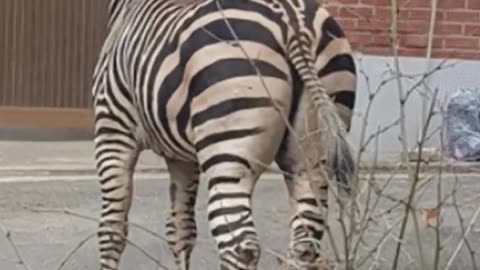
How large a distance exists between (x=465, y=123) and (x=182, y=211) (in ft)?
17.4

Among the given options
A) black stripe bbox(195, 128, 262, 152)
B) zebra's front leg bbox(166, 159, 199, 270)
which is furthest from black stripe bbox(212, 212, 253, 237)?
zebra's front leg bbox(166, 159, 199, 270)

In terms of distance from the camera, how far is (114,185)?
674cm

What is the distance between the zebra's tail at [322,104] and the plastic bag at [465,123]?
6.01 m

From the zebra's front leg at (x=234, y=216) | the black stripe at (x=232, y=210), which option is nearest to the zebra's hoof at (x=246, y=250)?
the zebra's front leg at (x=234, y=216)

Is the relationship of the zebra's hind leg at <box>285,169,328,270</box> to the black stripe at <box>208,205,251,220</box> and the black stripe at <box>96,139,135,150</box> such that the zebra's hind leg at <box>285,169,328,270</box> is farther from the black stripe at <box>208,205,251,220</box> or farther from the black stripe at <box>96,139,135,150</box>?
the black stripe at <box>96,139,135,150</box>

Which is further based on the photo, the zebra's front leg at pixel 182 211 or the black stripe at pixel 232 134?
the zebra's front leg at pixel 182 211

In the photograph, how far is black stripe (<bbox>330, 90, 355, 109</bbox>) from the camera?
19.4 ft

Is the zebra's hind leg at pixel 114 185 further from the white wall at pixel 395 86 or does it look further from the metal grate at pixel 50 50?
the metal grate at pixel 50 50

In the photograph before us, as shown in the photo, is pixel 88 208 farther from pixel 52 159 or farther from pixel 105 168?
pixel 105 168

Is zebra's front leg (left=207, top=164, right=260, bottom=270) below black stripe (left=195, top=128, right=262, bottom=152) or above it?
below

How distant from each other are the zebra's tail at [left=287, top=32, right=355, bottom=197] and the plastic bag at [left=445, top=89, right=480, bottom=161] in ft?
19.7

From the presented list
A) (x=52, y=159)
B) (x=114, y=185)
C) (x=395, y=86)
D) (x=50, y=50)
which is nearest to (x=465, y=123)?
(x=395, y=86)

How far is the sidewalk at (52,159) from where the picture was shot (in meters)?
11.2

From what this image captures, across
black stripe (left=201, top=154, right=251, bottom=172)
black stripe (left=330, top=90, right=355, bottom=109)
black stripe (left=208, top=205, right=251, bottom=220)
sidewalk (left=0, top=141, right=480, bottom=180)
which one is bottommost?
sidewalk (left=0, top=141, right=480, bottom=180)
